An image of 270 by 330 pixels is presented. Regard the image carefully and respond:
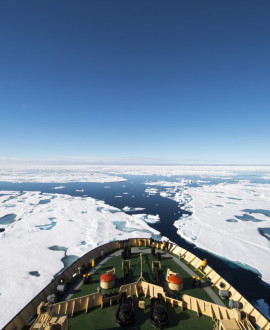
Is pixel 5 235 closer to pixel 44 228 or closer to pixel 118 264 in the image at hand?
pixel 44 228

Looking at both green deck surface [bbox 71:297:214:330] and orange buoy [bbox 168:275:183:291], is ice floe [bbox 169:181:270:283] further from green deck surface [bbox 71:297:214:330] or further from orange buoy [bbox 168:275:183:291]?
green deck surface [bbox 71:297:214:330]

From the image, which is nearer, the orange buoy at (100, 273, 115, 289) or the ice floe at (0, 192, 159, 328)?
the orange buoy at (100, 273, 115, 289)

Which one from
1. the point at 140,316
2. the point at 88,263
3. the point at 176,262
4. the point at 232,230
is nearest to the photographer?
the point at 140,316

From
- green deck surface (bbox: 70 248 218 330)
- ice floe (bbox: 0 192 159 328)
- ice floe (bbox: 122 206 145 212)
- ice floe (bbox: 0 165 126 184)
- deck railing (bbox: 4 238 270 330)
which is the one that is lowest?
ice floe (bbox: 122 206 145 212)

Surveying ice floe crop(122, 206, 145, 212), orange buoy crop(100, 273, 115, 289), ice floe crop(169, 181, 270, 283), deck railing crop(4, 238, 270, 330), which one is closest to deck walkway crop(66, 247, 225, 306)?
deck railing crop(4, 238, 270, 330)

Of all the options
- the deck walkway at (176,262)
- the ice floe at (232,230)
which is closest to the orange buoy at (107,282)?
the deck walkway at (176,262)

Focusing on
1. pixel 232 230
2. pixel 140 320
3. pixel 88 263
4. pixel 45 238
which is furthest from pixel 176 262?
pixel 45 238

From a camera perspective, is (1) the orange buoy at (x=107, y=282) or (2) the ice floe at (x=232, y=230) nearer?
(1) the orange buoy at (x=107, y=282)

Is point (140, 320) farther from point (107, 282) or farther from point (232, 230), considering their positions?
point (232, 230)

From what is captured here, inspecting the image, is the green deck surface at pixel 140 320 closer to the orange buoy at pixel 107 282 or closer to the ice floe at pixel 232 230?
the orange buoy at pixel 107 282
